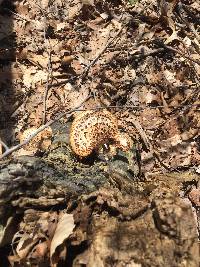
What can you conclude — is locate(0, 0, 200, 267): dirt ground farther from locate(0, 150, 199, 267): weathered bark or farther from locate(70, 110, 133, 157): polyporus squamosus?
locate(70, 110, 133, 157): polyporus squamosus

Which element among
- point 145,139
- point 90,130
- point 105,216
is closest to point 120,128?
point 145,139

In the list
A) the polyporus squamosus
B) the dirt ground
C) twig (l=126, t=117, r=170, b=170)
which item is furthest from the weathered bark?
twig (l=126, t=117, r=170, b=170)

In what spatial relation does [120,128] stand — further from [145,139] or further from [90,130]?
[90,130]

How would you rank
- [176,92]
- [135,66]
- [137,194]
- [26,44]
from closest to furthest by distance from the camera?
[137,194] → [176,92] → [135,66] → [26,44]

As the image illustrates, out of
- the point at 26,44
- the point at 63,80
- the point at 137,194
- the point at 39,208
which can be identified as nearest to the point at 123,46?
the point at 63,80

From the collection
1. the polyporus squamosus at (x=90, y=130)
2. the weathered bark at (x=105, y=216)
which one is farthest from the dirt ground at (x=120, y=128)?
the polyporus squamosus at (x=90, y=130)

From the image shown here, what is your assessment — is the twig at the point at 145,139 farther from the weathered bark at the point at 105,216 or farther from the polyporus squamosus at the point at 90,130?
the weathered bark at the point at 105,216

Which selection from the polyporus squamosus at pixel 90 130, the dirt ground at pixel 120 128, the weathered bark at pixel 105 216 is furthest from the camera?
the polyporus squamosus at pixel 90 130

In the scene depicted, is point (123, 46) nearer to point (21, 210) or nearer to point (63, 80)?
point (63, 80)
